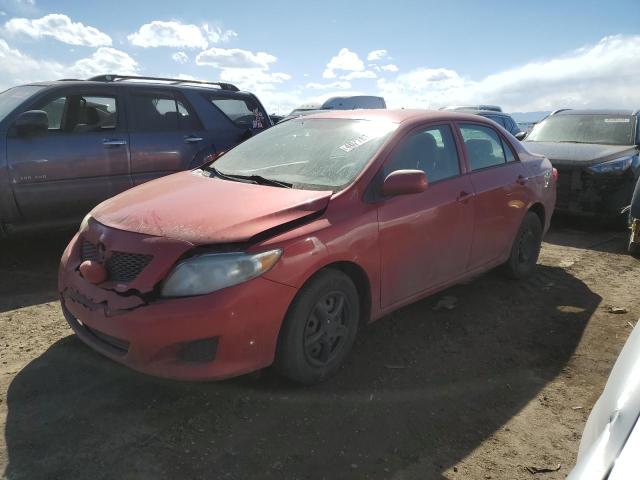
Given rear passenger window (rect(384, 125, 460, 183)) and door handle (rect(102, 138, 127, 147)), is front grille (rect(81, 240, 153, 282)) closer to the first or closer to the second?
rear passenger window (rect(384, 125, 460, 183))

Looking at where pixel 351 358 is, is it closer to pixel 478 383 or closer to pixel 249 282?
pixel 478 383

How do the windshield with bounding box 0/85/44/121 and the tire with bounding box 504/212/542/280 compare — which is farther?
the windshield with bounding box 0/85/44/121

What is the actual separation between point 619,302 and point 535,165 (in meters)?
1.41

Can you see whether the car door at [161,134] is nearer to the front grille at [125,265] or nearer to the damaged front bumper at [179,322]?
the front grille at [125,265]

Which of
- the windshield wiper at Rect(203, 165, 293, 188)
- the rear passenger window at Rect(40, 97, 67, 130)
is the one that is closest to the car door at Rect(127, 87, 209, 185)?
the rear passenger window at Rect(40, 97, 67, 130)

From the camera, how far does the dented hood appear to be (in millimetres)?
2662

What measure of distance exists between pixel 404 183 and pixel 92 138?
3596 millimetres

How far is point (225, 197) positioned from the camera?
3.06 meters

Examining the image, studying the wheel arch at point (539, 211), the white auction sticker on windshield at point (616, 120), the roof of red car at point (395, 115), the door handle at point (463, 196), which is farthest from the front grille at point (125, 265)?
the white auction sticker on windshield at point (616, 120)

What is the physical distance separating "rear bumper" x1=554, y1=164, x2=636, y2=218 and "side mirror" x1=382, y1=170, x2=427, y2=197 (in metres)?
4.70

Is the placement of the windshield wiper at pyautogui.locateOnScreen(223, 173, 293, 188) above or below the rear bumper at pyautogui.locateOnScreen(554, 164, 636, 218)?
above

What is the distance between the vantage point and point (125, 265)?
271 cm

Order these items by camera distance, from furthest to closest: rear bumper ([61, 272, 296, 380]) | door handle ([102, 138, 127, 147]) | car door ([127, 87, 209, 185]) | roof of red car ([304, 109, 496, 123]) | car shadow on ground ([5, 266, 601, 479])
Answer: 1. car door ([127, 87, 209, 185])
2. door handle ([102, 138, 127, 147])
3. roof of red car ([304, 109, 496, 123])
4. rear bumper ([61, 272, 296, 380])
5. car shadow on ground ([5, 266, 601, 479])

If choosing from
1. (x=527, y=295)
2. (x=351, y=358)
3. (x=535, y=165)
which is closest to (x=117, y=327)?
(x=351, y=358)
